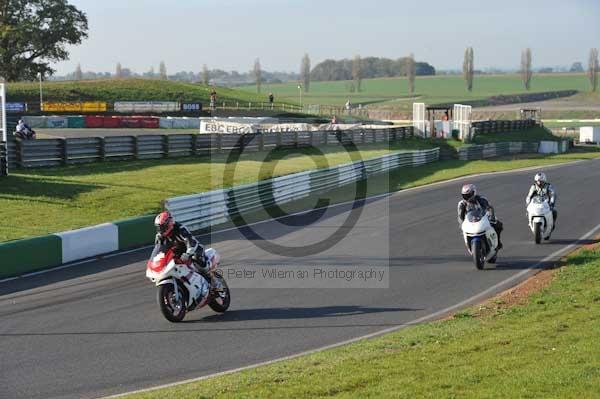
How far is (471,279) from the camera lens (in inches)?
618

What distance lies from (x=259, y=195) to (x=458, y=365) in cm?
1731

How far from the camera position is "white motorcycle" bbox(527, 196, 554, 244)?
64.5 ft

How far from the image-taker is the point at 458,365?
28.5 ft

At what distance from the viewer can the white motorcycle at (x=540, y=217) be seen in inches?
774

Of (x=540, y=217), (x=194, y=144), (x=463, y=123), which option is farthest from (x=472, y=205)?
(x=463, y=123)

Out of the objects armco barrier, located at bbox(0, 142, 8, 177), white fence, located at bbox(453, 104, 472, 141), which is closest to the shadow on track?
armco barrier, located at bbox(0, 142, 8, 177)

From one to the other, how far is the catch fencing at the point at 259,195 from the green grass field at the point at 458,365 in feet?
34.9

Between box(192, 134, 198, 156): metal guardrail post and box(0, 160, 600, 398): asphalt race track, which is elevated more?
box(192, 134, 198, 156): metal guardrail post

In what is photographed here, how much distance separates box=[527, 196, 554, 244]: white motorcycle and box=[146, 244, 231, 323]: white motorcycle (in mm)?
9718

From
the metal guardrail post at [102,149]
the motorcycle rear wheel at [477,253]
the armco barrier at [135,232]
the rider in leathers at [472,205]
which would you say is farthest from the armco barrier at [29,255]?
the metal guardrail post at [102,149]

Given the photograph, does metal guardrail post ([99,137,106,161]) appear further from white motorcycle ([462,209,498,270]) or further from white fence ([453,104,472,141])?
white fence ([453,104,472,141])

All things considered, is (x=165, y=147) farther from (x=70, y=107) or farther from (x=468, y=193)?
(x=70, y=107)

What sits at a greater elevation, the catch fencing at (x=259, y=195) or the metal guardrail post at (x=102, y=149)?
the metal guardrail post at (x=102, y=149)

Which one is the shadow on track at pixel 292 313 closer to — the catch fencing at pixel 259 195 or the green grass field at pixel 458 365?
the green grass field at pixel 458 365
